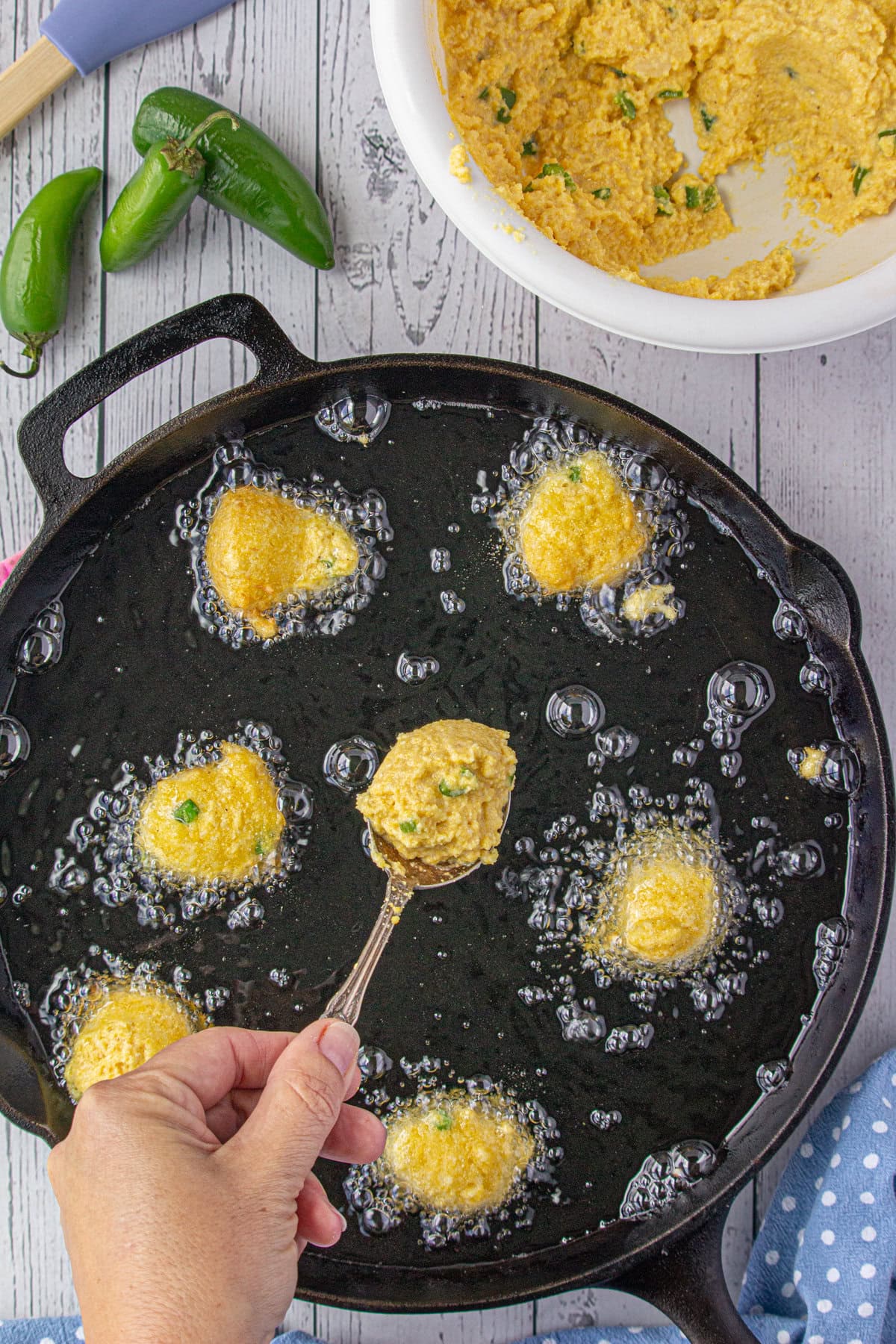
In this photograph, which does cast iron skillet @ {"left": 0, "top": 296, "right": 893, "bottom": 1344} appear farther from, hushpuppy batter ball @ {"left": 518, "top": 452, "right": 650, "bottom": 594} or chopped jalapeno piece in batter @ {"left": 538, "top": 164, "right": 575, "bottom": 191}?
chopped jalapeno piece in batter @ {"left": 538, "top": 164, "right": 575, "bottom": 191}

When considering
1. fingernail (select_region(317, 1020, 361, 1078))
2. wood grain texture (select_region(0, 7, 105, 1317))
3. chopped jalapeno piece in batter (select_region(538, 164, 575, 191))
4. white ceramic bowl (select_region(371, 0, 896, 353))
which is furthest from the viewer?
wood grain texture (select_region(0, 7, 105, 1317))

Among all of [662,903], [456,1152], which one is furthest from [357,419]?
[456,1152]

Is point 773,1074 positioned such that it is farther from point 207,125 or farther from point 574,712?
point 207,125

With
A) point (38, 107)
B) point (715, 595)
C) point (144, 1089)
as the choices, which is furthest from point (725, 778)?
point (38, 107)

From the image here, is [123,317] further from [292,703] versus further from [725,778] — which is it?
[725,778]

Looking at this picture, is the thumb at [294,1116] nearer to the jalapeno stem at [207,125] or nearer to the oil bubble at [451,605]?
the oil bubble at [451,605]

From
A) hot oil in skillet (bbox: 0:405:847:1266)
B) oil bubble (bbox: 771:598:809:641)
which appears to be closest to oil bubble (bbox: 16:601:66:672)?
hot oil in skillet (bbox: 0:405:847:1266)
